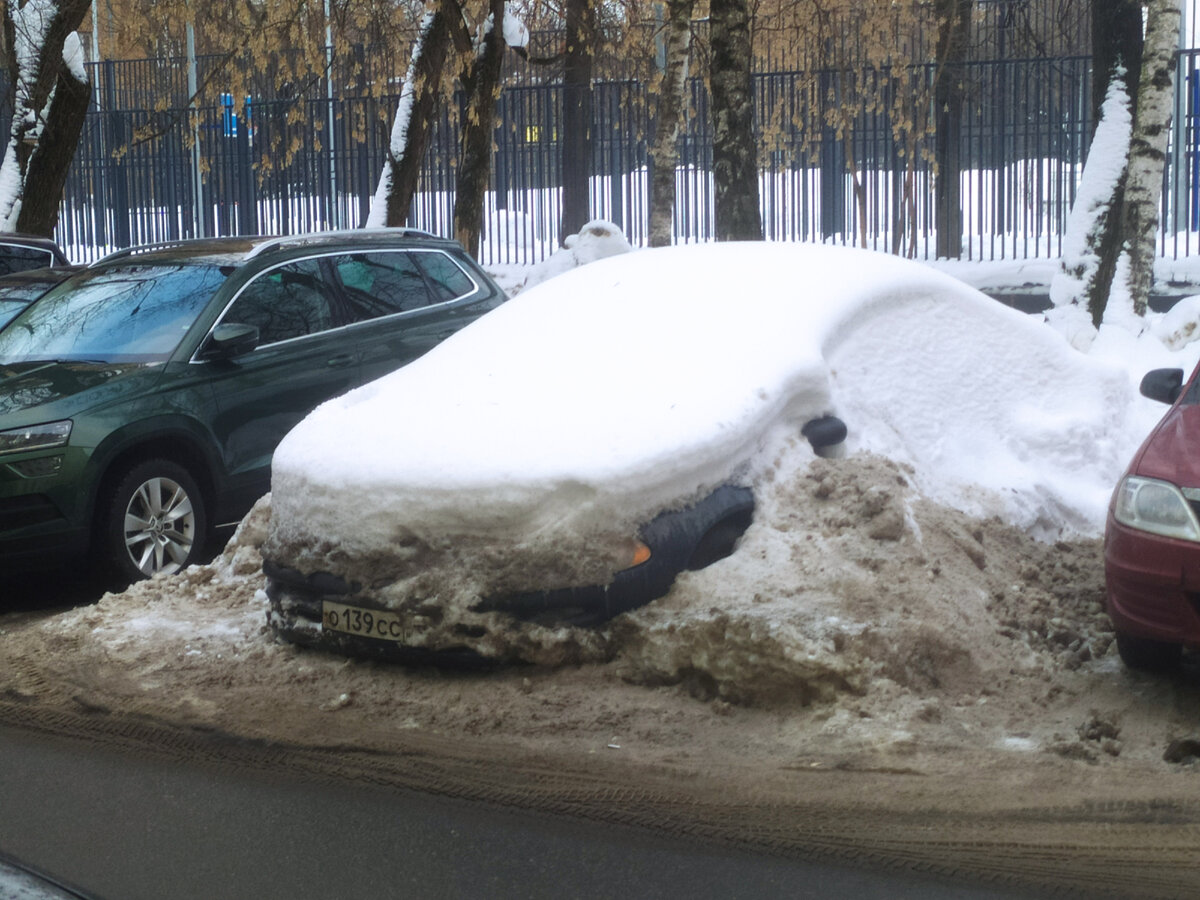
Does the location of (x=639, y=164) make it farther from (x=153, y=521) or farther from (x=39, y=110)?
(x=153, y=521)

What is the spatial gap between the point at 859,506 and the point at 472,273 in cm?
511

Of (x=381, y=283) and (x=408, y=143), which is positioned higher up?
(x=408, y=143)

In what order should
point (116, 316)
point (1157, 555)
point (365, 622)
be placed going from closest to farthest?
1. point (1157, 555)
2. point (365, 622)
3. point (116, 316)

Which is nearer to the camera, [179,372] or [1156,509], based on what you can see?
[1156,509]

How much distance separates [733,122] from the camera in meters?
11.6

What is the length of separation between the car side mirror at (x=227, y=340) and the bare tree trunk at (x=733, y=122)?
491 centimetres

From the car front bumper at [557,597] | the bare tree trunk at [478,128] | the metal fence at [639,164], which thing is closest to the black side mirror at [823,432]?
the car front bumper at [557,597]

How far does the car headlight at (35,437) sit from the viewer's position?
6660 mm

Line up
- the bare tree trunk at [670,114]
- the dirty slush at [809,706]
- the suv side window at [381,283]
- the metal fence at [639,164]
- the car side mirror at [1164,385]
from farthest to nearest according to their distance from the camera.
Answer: the metal fence at [639,164] < the bare tree trunk at [670,114] < the suv side window at [381,283] < the car side mirror at [1164,385] < the dirty slush at [809,706]

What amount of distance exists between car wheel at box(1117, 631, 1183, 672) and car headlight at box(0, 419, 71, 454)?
4847mm

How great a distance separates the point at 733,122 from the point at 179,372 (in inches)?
229

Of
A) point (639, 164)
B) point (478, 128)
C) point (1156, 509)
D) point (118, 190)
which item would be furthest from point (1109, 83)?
point (118, 190)

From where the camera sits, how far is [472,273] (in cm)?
988

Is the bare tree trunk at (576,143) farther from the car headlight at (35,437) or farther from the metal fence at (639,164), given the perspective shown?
the car headlight at (35,437)
